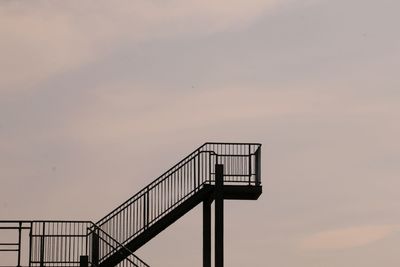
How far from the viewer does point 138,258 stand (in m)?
50.9

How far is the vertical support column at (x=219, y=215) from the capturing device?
54.3 m

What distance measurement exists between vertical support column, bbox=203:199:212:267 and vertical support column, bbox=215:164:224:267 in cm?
110

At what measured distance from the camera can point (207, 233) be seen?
56.4 m

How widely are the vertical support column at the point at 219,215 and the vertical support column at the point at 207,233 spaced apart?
3.60 feet

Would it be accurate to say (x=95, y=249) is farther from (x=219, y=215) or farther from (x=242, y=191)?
(x=242, y=191)

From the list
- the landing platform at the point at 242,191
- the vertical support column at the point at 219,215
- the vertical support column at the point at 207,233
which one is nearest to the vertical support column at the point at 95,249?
the vertical support column at the point at 219,215

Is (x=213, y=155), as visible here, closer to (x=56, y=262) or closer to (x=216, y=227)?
(x=216, y=227)

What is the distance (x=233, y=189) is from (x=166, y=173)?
8.76 feet

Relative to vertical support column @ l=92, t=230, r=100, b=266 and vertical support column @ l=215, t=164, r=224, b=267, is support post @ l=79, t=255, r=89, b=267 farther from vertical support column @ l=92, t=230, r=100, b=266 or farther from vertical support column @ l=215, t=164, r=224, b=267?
vertical support column @ l=215, t=164, r=224, b=267

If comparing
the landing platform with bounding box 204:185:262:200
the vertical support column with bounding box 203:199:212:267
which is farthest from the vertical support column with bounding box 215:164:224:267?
the vertical support column with bounding box 203:199:212:267

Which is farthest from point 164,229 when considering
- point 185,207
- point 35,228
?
point 35,228

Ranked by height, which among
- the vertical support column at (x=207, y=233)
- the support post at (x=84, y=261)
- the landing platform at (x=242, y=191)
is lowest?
the support post at (x=84, y=261)

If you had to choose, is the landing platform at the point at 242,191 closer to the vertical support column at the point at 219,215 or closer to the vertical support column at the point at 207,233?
the vertical support column at the point at 219,215

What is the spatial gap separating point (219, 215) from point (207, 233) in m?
2.27
